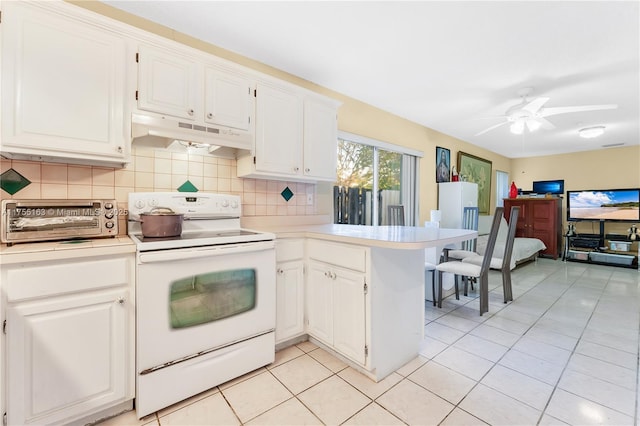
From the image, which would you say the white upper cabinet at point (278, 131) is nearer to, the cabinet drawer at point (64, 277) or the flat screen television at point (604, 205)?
the cabinet drawer at point (64, 277)

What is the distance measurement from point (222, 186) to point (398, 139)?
2.70m

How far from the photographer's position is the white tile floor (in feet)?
4.71

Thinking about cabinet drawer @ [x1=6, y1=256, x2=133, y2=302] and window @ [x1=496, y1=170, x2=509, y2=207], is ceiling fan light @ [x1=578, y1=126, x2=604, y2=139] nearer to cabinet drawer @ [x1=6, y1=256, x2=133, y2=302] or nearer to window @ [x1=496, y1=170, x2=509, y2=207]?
window @ [x1=496, y1=170, x2=509, y2=207]

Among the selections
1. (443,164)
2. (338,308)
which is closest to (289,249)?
(338,308)

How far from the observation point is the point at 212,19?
1.99 meters

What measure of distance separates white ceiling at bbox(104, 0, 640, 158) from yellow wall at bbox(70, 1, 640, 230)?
0.08 meters

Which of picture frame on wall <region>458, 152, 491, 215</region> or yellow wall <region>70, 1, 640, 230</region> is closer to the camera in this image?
yellow wall <region>70, 1, 640, 230</region>

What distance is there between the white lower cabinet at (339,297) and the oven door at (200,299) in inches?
13.5

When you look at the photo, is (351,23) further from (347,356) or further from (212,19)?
(347,356)

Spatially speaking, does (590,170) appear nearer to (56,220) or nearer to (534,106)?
(534,106)

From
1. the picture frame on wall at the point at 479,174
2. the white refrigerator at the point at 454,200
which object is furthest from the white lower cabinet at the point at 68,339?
the picture frame on wall at the point at 479,174


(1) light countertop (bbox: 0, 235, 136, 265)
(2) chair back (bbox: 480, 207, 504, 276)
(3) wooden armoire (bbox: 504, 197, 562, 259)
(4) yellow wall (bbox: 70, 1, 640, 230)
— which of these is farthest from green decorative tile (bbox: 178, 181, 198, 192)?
(3) wooden armoire (bbox: 504, 197, 562, 259)

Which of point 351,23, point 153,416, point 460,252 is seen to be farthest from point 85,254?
point 460,252

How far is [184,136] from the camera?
1.79 m
